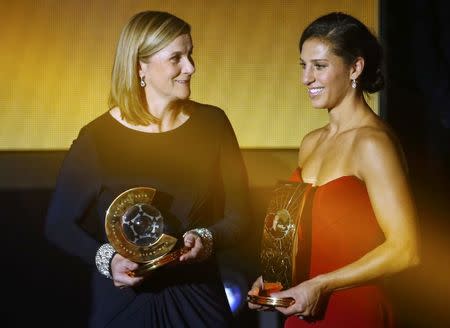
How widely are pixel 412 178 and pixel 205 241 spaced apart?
101 centimetres

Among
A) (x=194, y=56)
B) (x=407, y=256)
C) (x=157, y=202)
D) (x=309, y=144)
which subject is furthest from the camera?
(x=194, y=56)

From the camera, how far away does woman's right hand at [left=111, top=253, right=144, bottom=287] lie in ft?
4.95

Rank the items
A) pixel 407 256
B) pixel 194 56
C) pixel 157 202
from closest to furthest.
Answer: pixel 407 256 → pixel 157 202 → pixel 194 56

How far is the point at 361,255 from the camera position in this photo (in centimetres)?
160

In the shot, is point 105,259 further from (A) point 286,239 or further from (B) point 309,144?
(B) point 309,144

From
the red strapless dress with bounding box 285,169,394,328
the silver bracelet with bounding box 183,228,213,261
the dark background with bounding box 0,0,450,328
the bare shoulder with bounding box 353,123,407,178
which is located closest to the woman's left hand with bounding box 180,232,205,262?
the silver bracelet with bounding box 183,228,213,261

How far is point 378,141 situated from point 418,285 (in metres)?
1.01

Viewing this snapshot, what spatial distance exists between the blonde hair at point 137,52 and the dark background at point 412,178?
2.33ft

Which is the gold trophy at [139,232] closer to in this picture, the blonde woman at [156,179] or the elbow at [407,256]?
the blonde woman at [156,179]

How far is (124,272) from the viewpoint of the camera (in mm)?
1518

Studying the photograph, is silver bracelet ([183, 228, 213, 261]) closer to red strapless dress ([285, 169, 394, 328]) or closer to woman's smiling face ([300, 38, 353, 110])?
red strapless dress ([285, 169, 394, 328])

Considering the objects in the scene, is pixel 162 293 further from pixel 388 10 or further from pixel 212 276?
pixel 388 10

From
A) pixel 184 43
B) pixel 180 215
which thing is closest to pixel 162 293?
pixel 180 215

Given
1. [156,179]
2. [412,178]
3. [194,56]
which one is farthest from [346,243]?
[194,56]
